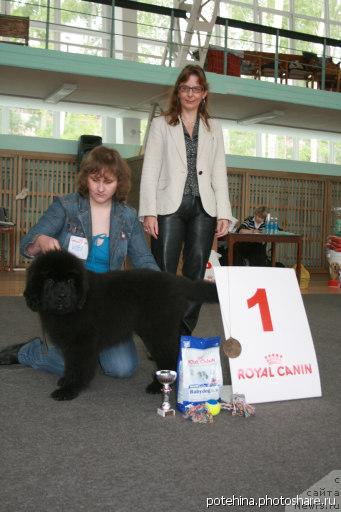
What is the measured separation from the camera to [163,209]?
2.82m

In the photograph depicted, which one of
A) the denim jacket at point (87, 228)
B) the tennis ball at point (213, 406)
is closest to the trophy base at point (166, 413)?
the tennis ball at point (213, 406)

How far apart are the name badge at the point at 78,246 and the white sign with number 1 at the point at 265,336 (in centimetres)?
62

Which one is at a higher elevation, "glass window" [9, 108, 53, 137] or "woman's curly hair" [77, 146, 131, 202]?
"glass window" [9, 108, 53, 137]

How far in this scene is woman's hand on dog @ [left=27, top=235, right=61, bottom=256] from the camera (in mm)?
2214

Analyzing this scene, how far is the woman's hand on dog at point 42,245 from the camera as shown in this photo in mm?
2214

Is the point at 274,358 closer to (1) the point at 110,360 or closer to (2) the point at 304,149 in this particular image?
(1) the point at 110,360

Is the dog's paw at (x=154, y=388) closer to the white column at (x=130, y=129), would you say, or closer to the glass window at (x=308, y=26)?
the white column at (x=130, y=129)

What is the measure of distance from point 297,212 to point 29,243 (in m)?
8.51

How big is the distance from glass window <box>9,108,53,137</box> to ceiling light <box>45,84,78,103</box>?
156cm

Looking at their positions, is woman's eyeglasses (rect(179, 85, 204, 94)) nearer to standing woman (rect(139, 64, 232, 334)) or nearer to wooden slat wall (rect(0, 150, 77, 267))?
standing woman (rect(139, 64, 232, 334))

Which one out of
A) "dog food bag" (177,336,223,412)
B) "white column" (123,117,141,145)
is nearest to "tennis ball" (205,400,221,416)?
"dog food bag" (177,336,223,412)

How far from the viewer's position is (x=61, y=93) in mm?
8719

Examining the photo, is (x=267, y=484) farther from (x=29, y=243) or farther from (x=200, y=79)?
(x=200, y=79)

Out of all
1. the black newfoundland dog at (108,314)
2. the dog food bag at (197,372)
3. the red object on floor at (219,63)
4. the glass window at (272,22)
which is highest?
the glass window at (272,22)
